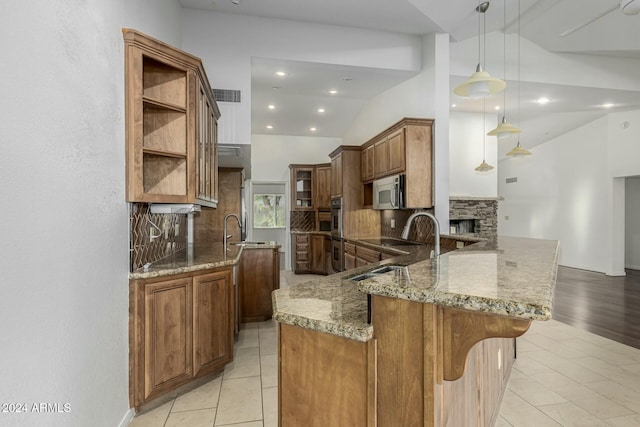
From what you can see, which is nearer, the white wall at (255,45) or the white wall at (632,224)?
the white wall at (255,45)

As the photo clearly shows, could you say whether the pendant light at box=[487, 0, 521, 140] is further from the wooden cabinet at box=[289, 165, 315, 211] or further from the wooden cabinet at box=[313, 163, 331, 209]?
the wooden cabinet at box=[289, 165, 315, 211]

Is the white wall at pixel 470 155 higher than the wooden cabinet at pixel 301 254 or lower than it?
higher

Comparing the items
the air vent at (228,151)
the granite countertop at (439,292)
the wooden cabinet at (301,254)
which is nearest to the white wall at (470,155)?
the wooden cabinet at (301,254)

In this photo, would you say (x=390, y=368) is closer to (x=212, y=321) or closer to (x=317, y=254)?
(x=212, y=321)

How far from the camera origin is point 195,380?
7.93 ft

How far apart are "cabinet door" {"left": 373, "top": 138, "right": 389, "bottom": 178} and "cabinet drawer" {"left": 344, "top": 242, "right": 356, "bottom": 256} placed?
1194 mm

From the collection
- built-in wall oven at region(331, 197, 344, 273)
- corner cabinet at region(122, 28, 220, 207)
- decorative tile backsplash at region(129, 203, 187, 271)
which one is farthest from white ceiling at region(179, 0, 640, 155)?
decorative tile backsplash at region(129, 203, 187, 271)

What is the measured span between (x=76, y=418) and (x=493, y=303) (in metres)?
1.74

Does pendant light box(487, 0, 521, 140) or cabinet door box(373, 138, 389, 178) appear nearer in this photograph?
pendant light box(487, 0, 521, 140)

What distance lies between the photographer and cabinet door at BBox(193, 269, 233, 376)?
2.39 m

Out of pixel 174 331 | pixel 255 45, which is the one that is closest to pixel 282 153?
pixel 255 45

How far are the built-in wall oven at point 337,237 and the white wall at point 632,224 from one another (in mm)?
7201

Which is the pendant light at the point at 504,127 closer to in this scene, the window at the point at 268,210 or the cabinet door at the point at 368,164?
the cabinet door at the point at 368,164

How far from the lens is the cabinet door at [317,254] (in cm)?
741
